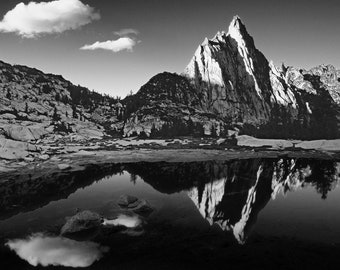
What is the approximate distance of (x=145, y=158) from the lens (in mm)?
113000

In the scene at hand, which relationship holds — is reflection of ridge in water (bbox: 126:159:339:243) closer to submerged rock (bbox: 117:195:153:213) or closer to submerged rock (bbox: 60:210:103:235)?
submerged rock (bbox: 117:195:153:213)

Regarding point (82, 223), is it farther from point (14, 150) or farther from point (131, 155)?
point (131, 155)

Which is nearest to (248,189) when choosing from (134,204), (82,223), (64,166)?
(134,204)

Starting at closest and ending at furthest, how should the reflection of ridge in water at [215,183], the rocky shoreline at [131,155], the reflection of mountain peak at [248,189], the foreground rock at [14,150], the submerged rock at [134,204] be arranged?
1. the reflection of mountain peak at [248,189]
2. the submerged rock at [134,204]
3. the reflection of ridge in water at [215,183]
4. the rocky shoreline at [131,155]
5. the foreground rock at [14,150]

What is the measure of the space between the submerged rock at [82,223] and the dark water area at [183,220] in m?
1.67

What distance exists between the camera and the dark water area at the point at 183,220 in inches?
1361

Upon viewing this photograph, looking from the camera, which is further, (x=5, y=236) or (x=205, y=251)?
(x=5, y=236)

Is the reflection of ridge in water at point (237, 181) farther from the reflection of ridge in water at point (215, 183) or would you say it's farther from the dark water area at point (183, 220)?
the dark water area at point (183, 220)

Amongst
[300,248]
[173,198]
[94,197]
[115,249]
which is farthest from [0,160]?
[300,248]

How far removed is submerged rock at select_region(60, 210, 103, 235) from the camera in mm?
42650

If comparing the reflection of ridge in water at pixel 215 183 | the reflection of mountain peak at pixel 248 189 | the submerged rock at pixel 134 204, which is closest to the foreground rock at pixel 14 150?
the reflection of ridge in water at pixel 215 183

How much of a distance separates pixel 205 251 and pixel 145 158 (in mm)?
78086

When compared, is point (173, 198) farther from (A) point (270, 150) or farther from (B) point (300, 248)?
(A) point (270, 150)

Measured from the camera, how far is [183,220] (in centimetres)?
4741
